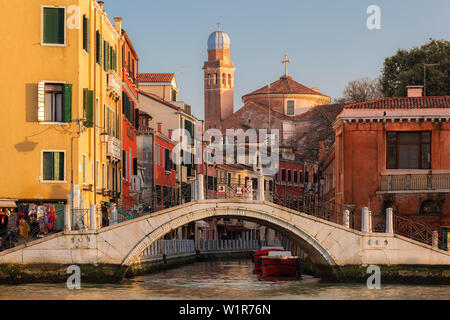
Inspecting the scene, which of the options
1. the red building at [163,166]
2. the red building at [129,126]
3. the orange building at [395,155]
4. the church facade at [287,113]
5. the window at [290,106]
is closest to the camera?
the orange building at [395,155]

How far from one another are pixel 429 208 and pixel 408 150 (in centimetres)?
238

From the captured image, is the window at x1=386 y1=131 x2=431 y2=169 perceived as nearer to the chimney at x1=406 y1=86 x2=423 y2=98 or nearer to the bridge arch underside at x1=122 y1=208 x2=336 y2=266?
the chimney at x1=406 y1=86 x2=423 y2=98

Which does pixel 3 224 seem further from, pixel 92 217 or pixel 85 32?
pixel 85 32

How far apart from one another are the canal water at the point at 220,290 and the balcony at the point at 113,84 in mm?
6617

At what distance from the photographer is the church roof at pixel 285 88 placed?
8131 cm

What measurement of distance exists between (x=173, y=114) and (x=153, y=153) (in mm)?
5721

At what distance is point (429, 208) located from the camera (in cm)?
3975

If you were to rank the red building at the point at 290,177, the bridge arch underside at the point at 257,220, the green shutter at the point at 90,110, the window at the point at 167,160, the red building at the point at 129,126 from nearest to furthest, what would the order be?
the bridge arch underside at the point at 257,220
the green shutter at the point at 90,110
the red building at the point at 129,126
the window at the point at 167,160
the red building at the point at 290,177

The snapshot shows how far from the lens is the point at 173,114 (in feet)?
184

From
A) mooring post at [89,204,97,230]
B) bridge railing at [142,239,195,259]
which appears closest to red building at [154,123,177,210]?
bridge railing at [142,239,195,259]

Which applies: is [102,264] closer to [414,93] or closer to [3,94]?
[3,94]

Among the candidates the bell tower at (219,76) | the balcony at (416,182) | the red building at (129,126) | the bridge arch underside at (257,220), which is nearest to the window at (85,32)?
the bridge arch underside at (257,220)

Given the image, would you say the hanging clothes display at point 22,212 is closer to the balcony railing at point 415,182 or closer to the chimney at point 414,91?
the balcony railing at point 415,182
